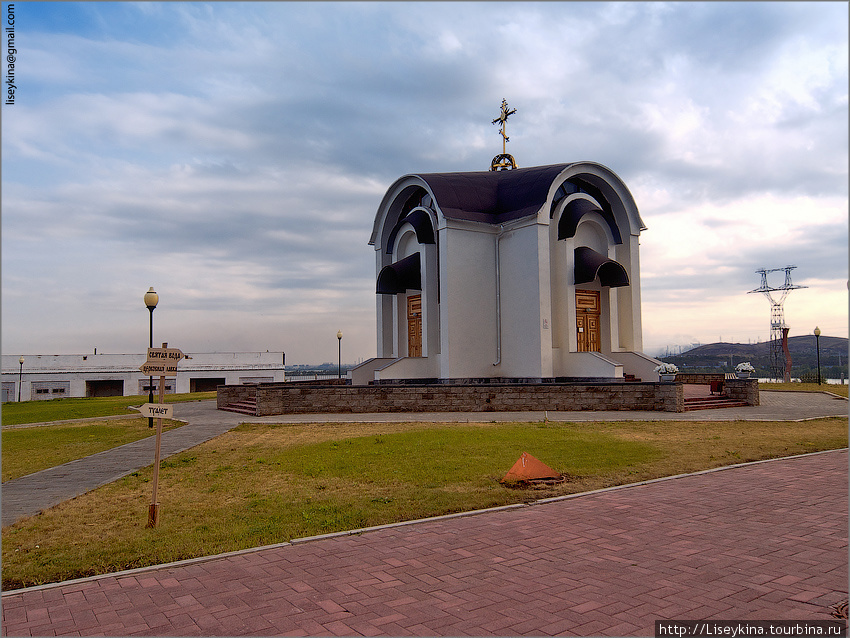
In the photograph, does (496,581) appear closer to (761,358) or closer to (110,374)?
(110,374)

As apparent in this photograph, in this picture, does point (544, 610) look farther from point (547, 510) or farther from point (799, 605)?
point (547, 510)

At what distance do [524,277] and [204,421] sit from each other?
1220 centimetres

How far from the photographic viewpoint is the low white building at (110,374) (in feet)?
155

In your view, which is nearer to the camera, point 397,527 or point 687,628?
point 687,628

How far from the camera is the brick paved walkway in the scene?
4.27m

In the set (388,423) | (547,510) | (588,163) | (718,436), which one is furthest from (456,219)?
(547,510)

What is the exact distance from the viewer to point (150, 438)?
14.8 meters

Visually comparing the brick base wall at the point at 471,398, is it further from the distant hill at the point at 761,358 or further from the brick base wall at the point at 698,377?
the distant hill at the point at 761,358

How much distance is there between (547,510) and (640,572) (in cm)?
224

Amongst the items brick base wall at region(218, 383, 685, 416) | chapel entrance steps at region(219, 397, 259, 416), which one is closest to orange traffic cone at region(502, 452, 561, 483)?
brick base wall at region(218, 383, 685, 416)

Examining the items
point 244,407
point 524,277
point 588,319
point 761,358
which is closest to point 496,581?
point 244,407

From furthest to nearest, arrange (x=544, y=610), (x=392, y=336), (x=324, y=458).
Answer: (x=392, y=336) < (x=324, y=458) < (x=544, y=610)

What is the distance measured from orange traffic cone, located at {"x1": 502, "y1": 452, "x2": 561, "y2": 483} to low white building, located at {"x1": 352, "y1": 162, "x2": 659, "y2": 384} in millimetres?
12410

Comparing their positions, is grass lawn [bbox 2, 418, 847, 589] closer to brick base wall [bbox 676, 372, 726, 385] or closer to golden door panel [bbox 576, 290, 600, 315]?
golden door panel [bbox 576, 290, 600, 315]
